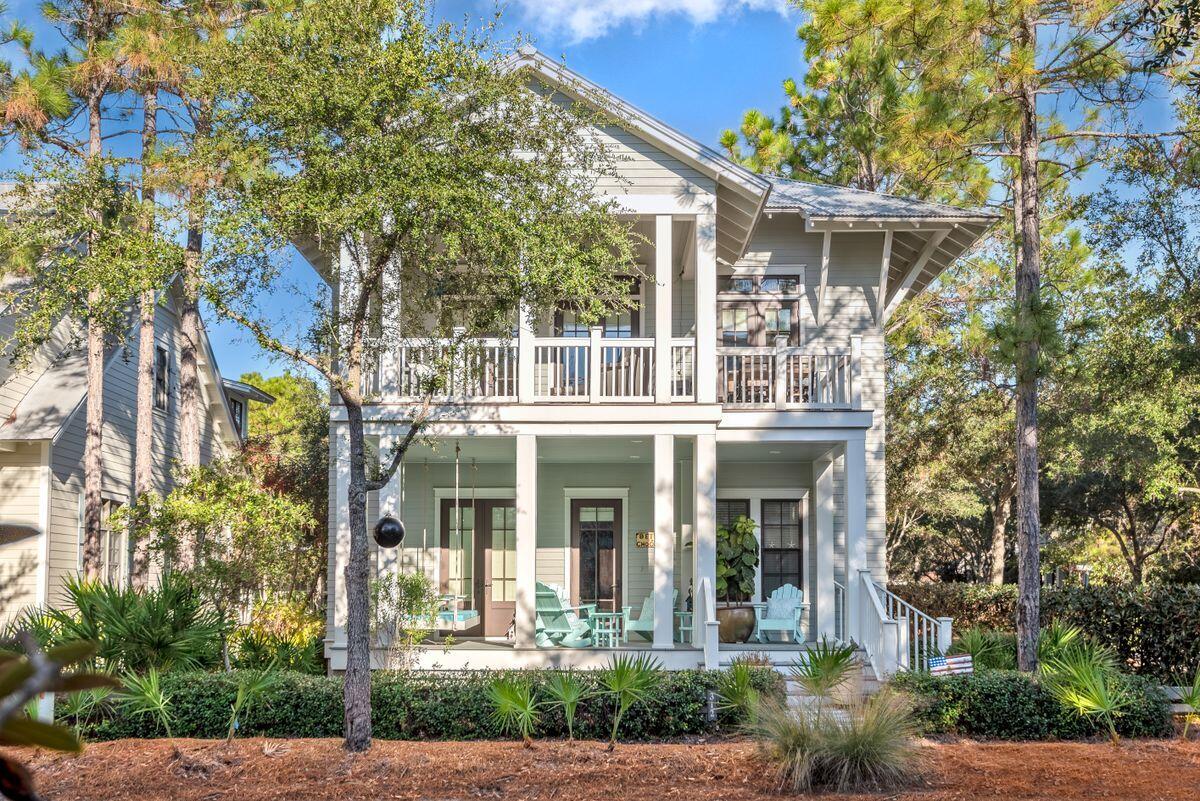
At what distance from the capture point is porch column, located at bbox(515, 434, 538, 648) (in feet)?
44.6

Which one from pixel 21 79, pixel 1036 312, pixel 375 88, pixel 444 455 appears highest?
pixel 21 79

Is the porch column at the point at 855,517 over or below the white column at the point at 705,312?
below

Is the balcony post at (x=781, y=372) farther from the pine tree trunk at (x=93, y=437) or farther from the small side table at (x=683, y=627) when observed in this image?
the pine tree trunk at (x=93, y=437)

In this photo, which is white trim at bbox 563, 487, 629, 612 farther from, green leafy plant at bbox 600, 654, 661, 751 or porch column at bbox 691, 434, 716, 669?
green leafy plant at bbox 600, 654, 661, 751

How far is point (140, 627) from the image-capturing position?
11.3 meters

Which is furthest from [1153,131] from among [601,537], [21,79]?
[21,79]

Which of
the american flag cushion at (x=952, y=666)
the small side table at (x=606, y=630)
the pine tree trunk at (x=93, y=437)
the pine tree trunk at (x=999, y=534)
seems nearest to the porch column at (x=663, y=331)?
the small side table at (x=606, y=630)

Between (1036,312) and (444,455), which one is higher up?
(1036,312)

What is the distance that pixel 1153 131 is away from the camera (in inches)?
560

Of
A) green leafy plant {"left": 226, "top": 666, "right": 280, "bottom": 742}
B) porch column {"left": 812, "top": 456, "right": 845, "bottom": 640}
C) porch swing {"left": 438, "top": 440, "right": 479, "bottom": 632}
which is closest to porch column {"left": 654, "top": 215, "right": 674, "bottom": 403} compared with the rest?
porch swing {"left": 438, "top": 440, "right": 479, "bottom": 632}

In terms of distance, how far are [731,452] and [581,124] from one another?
21.7 feet

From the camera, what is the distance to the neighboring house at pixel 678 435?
1394cm

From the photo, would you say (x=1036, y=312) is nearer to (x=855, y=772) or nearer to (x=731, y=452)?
(x=731, y=452)

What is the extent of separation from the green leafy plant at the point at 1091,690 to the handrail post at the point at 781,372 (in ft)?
15.3
